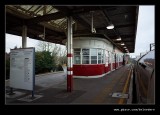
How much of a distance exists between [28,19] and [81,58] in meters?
5.15

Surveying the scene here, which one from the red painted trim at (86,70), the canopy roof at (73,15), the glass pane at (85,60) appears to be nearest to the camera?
the canopy roof at (73,15)

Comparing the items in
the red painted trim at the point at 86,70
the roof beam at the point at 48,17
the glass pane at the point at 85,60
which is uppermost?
the roof beam at the point at 48,17

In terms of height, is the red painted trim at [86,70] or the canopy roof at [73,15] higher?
the canopy roof at [73,15]

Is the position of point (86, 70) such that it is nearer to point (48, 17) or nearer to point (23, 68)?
point (48, 17)

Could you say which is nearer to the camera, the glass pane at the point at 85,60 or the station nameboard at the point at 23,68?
the station nameboard at the point at 23,68

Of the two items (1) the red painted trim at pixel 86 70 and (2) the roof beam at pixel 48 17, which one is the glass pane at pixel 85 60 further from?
(2) the roof beam at pixel 48 17

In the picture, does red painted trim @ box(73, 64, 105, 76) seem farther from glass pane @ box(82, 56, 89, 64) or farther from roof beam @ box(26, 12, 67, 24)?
roof beam @ box(26, 12, 67, 24)

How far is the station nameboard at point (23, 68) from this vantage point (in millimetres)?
6273

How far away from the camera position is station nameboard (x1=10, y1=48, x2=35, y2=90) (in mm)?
6273

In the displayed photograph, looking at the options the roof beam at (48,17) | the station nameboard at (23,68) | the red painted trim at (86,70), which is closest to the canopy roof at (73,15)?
the roof beam at (48,17)

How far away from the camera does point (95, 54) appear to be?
12805 mm

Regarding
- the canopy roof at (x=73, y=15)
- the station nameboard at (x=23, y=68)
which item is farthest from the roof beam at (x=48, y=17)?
the station nameboard at (x=23, y=68)

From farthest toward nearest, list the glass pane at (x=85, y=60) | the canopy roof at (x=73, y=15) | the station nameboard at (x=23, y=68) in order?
the glass pane at (x=85, y=60) < the canopy roof at (x=73, y=15) < the station nameboard at (x=23, y=68)

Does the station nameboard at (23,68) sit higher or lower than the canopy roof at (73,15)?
lower
